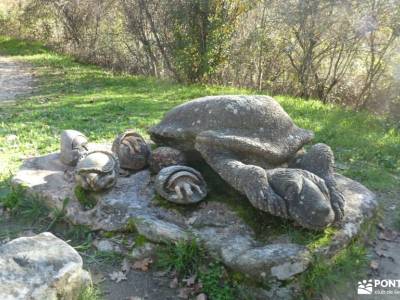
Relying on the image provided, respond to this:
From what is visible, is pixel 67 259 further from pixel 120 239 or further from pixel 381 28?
pixel 381 28

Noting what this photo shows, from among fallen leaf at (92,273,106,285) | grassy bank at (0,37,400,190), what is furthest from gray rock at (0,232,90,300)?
grassy bank at (0,37,400,190)

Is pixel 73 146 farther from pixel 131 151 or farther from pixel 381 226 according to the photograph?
pixel 381 226

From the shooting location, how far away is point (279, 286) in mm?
3389

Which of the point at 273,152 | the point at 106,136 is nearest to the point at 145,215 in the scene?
the point at 273,152

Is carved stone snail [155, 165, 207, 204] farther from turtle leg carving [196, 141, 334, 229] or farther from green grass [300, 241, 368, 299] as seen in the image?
green grass [300, 241, 368, 299]

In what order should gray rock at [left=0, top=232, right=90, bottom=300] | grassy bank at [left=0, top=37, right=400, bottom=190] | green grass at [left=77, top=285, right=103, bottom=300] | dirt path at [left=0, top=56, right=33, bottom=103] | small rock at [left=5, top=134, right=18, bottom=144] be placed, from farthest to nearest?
dirt path at [left=0, top=56, right=33, bottom=103], small rock at [left=5, top=134, right=18, bottom=144], grassy bank at [left=0, top=37, right=400, bottom=190], green grass at [left=77, top=285, right=103, bottom=300], gray rock at [left=0, top=232, right=90, bottom=300]

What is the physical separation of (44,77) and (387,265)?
1209 cm

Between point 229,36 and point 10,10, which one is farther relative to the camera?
point 10,10

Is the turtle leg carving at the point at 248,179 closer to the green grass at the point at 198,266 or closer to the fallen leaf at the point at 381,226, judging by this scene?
the green grass at the point at 198,266

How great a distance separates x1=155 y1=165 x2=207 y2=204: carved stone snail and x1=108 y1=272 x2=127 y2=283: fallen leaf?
777mm

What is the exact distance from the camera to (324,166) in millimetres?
3982

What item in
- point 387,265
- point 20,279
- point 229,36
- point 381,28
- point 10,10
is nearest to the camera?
point 20,279

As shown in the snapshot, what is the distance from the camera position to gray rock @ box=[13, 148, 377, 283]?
3416 millimetres

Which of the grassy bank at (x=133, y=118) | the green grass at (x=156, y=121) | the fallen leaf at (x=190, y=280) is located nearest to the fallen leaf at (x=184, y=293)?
the fallen leaf at (x=190, y=280)
